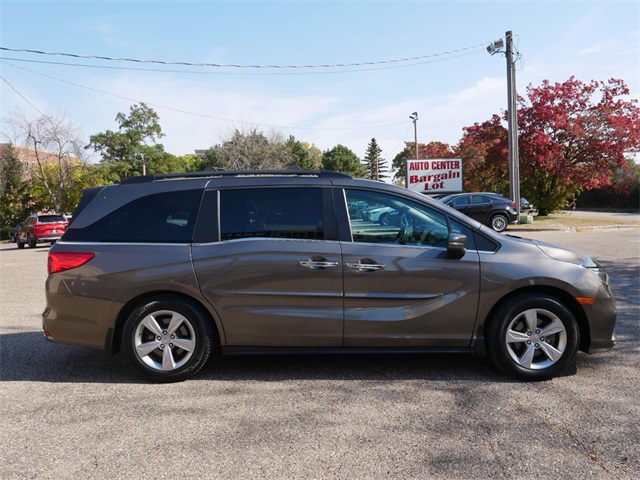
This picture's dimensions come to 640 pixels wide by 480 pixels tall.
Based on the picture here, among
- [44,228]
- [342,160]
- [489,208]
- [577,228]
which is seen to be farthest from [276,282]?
[342,160]

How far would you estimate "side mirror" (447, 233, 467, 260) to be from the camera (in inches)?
160

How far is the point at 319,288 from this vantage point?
4.18 metres

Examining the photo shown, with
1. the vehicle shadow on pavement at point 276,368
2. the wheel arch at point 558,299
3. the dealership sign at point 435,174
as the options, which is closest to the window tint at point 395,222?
the wheel arch at point 558,299

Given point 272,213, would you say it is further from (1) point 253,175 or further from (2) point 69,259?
(2) point 69,259

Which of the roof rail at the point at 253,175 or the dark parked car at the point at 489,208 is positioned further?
the dark parked car at the point at 489,208

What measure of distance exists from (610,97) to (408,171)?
10.8 m

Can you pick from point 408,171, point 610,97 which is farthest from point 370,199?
point 610,97

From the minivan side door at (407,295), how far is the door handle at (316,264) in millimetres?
122

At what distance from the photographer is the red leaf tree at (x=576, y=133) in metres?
25.4

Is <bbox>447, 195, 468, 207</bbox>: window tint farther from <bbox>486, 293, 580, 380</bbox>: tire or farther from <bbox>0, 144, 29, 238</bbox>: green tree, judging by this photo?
<bbox>0, 144, 29, 238</bbox>: green tree

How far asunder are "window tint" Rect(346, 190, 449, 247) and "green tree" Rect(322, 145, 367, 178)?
94.2 meters

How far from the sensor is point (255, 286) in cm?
419

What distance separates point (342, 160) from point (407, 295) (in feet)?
318

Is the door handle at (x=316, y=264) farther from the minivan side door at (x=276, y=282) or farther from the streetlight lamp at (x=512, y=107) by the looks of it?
the streetlight lamp at (x=512, y=107)
